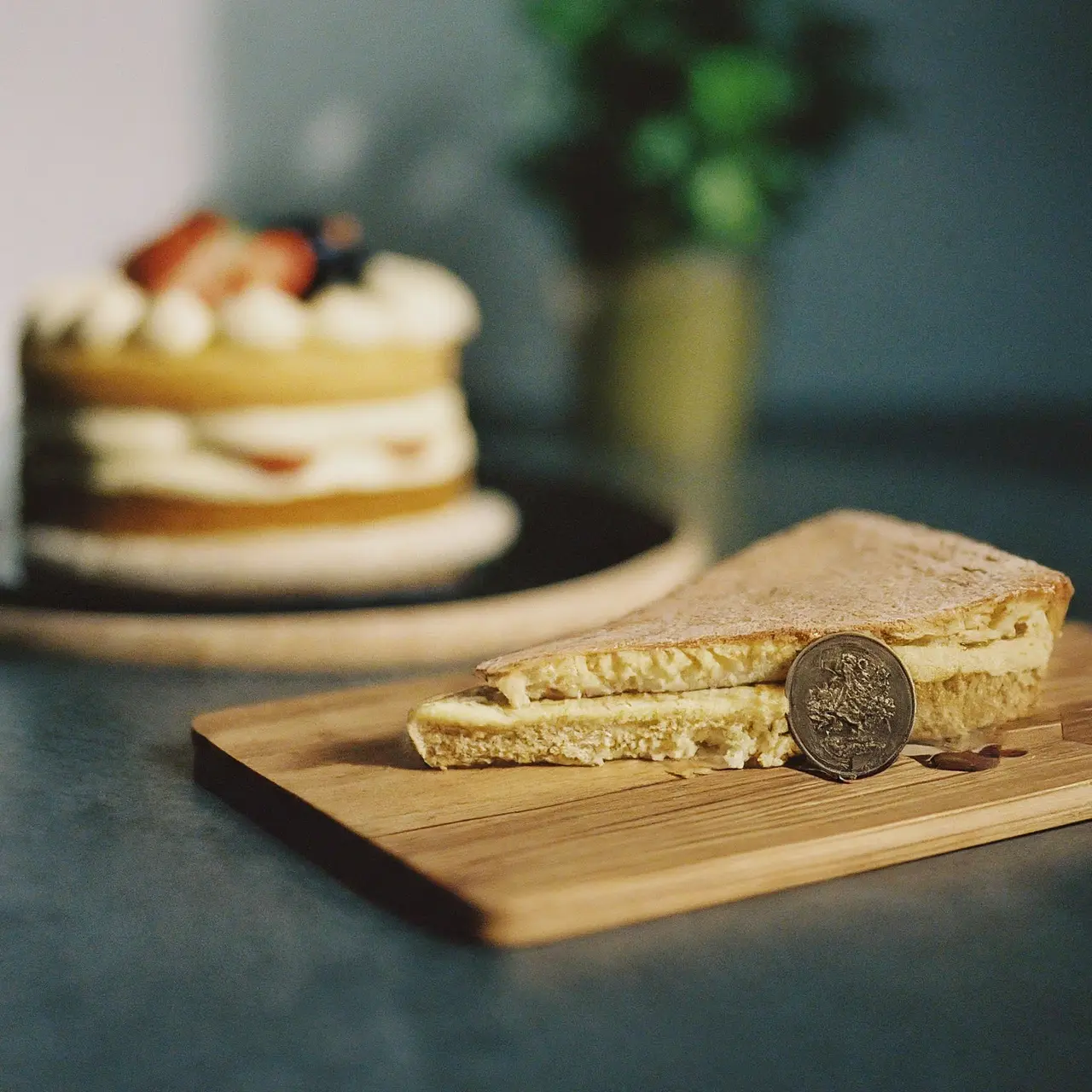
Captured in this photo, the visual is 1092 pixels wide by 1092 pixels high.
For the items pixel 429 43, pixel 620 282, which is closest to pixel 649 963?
pixel 620 282

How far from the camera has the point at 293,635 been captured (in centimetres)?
154

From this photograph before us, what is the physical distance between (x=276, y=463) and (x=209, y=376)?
0.12 m

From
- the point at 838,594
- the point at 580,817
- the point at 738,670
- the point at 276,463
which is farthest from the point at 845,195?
the point at 580,817

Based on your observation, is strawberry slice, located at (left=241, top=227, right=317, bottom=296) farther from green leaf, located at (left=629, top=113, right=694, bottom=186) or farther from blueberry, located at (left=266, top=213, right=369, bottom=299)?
green leaf, located at (left=629, top=113, right=694, bottom=186)

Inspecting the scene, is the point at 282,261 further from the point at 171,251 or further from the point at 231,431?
the point at 231,431

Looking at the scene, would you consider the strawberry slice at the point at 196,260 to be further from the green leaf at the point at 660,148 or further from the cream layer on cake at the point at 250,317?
the green leaf at the point at 660,148

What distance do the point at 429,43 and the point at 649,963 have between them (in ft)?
9.13

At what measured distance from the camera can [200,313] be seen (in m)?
1.75

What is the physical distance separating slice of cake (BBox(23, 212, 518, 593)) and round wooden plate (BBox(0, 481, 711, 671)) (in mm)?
80

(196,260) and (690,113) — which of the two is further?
(690,113)

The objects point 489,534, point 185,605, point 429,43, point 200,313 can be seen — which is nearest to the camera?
point 185,605

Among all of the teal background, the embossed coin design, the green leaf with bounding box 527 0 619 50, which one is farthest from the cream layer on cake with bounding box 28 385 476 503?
the teal background

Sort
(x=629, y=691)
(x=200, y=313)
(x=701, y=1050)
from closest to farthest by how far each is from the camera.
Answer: (x=701, y=1050), (x=629, y=691), (x=200, y=313)

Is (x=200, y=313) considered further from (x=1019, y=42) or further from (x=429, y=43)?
(x=1019, y=42)
